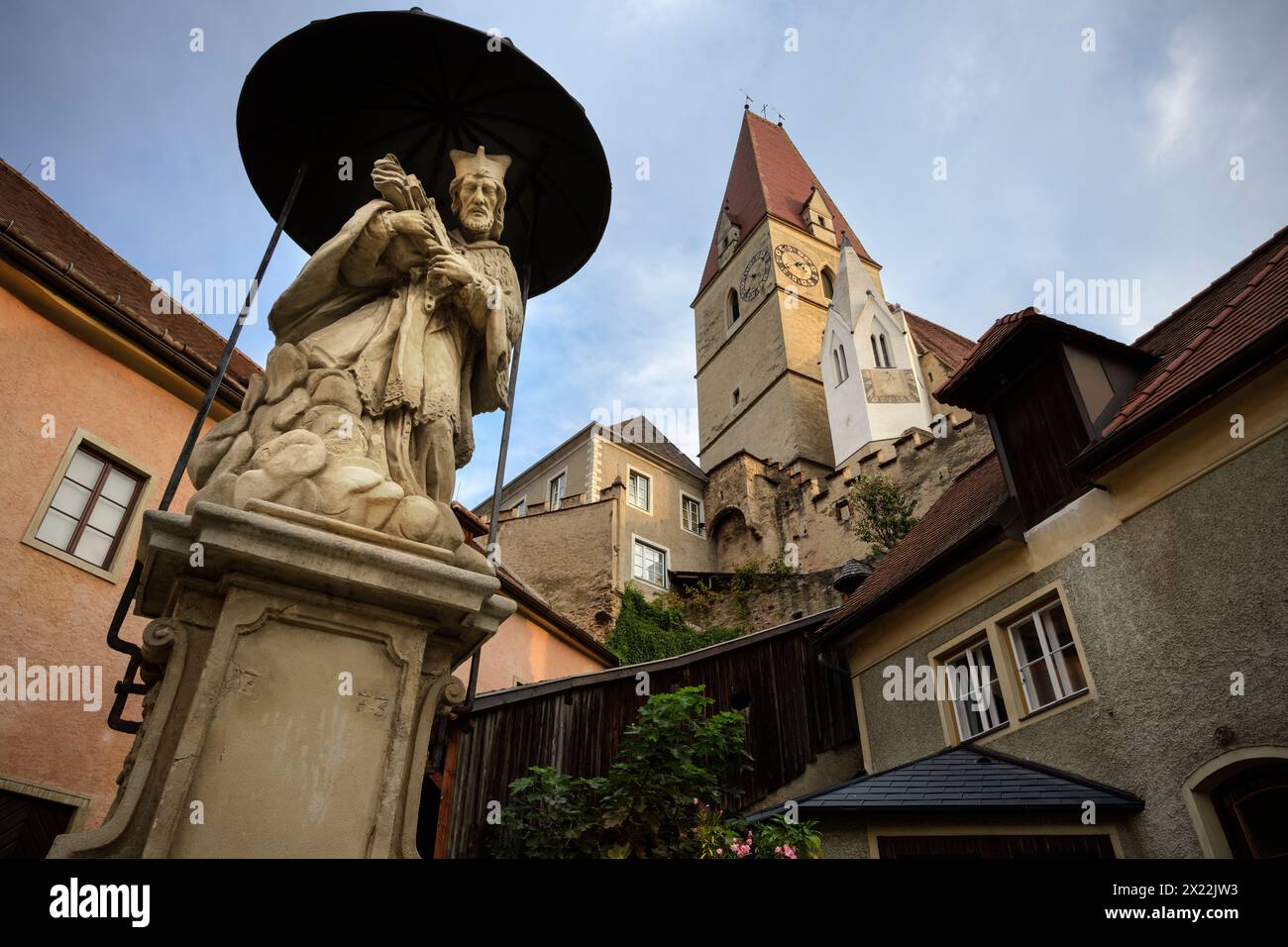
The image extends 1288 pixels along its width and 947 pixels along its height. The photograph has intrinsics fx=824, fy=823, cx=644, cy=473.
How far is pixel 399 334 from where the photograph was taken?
345 centimetres

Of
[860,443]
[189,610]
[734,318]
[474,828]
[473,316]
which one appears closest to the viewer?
[189,610]

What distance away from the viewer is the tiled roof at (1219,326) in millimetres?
7625

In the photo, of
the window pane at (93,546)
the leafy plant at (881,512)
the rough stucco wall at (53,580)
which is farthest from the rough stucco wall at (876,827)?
the leafy plant at (881,512)

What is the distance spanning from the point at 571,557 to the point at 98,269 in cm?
1809

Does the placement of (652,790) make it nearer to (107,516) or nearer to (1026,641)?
(1026,641)

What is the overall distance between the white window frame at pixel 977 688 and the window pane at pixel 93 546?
10481 millimetres

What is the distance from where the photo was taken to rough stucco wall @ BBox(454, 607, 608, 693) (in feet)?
48.5

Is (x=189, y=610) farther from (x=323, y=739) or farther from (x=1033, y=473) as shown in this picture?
(x=1033, y=473)

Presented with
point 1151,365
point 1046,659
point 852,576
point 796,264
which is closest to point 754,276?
point 796,264

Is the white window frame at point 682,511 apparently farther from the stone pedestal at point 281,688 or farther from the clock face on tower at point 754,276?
the stone pedestal at point 281,688

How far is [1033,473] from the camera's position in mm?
10141

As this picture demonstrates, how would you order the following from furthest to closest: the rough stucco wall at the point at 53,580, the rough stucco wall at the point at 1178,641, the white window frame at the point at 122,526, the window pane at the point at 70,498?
the window pane at the point at 70,498
the white window frame at the point at 122,526
the rough stucco wall at the point at 53,580
the rough stucco wall at the point at 1178,641

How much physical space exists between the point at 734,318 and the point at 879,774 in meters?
37.3
